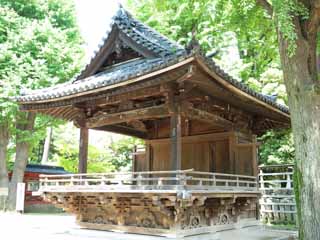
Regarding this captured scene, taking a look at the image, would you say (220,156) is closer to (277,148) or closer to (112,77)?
(112,77)

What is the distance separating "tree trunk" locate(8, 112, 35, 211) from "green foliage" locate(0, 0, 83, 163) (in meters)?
0.08

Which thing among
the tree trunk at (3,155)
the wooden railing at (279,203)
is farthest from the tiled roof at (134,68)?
the tree trunk at (3,155)

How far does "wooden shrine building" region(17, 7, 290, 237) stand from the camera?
860 cm

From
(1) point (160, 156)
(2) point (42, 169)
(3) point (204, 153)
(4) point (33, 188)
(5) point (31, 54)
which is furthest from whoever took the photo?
(2) point (42, 169)

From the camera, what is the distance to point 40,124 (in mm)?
19766

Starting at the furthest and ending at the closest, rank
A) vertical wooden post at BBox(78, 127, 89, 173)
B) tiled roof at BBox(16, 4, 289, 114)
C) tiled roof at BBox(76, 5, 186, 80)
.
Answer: vertical wooden post at BBox(78, 127, 89, 173) → tiled roof at BBox(76, 5, 186, 80) → tiled roof at BBox(16, 4, 289, 114)

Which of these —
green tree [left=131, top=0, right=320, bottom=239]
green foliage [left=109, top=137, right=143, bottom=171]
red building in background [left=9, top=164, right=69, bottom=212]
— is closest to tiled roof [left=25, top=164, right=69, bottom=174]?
red building in background [left=9, top=164, right=69, bottom=212]

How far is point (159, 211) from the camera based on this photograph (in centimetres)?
907

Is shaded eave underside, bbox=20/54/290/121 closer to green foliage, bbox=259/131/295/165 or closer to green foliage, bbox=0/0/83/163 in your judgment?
green foliage, bbox=259/131/295/165

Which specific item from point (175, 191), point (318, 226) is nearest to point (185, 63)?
point (175, 191)

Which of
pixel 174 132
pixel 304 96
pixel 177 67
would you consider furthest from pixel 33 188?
pixel 304 96

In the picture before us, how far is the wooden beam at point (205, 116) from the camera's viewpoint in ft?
31.5

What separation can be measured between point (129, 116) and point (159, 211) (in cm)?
290

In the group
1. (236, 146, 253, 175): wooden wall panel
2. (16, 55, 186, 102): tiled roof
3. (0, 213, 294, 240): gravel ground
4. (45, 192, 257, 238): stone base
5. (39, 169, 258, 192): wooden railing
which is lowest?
(0, 213, 294, 240): gravel ground
